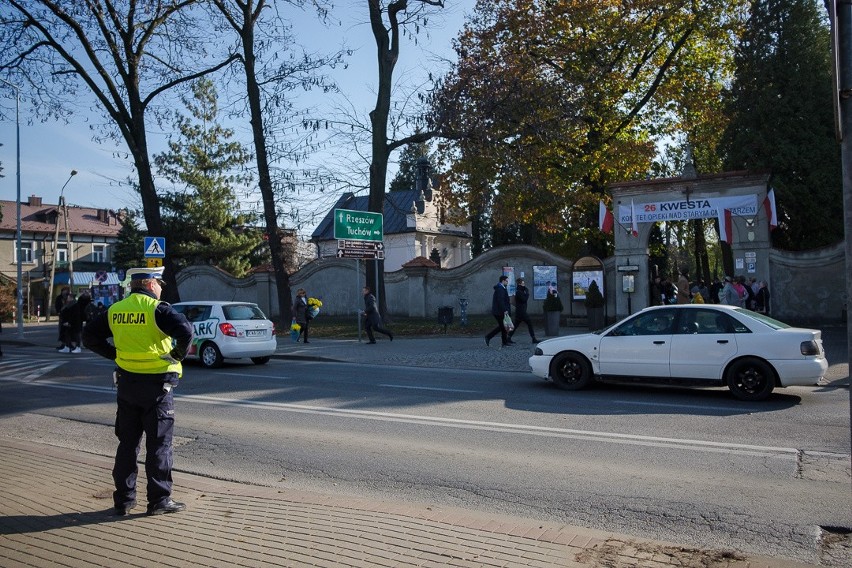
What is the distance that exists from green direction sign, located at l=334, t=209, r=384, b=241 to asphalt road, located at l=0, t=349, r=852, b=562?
8733 mm

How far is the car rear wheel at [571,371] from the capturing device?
12.0 metres

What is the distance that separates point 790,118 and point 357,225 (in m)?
19.7

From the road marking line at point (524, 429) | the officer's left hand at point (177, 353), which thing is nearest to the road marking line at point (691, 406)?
the road marking line at point (524, 429)

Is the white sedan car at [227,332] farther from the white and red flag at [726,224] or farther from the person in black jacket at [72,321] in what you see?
the white and red flag at [726,224]

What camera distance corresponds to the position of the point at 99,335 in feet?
20.1

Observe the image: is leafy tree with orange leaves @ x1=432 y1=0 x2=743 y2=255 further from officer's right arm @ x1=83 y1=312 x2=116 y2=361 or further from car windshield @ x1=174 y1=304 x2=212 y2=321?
officer's right arm @ x1=83 y1=312 x2=116 y2=361

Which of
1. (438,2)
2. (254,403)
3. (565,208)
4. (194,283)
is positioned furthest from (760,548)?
(194,283)

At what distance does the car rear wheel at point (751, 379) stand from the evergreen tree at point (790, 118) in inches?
862

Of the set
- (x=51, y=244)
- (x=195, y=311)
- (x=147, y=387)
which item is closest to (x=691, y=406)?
(x=147, y=387)

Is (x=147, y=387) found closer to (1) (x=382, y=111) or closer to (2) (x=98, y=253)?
(1) (x=382, y=111)

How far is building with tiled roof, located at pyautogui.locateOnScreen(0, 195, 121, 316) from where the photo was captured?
212ft

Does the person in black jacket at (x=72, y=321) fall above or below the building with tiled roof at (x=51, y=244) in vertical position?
below

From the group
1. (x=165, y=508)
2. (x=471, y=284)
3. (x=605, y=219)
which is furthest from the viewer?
(x=471, y=284)

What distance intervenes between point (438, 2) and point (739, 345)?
19267mm
